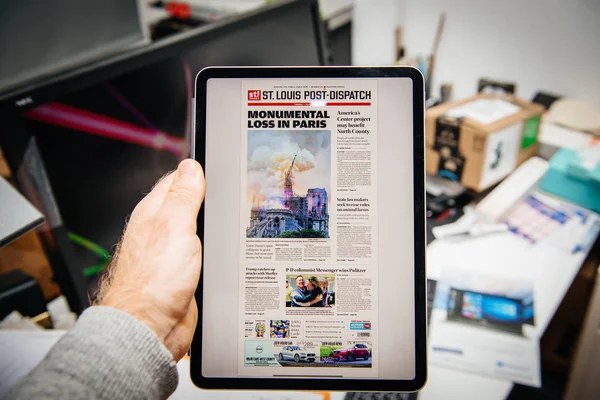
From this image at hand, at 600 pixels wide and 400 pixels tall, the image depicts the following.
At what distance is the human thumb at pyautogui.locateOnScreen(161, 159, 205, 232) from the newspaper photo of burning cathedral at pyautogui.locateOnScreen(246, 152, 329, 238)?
8 centimetres

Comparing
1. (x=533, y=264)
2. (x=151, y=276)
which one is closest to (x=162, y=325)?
(x=151, y=276)

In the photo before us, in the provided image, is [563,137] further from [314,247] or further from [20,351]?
[20,351]

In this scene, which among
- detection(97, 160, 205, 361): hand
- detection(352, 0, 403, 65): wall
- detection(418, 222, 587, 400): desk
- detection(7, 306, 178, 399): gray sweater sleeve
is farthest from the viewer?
detection(352, 0, 403, 65): wall

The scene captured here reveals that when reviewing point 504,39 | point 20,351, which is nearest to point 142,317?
point 20,351

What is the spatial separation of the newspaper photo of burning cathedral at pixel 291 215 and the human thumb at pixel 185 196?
0.08 m

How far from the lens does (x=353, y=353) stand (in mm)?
607

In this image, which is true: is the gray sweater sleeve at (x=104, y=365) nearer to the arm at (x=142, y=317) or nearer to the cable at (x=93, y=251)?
the arm at (x=142, y=317)

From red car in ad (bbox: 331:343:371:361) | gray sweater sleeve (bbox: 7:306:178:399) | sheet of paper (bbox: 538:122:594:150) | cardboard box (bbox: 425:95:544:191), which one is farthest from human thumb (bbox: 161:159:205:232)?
sheet of paper (bbox: 538:122:594:150)

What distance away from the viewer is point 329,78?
61cm

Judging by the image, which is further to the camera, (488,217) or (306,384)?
(488,217)

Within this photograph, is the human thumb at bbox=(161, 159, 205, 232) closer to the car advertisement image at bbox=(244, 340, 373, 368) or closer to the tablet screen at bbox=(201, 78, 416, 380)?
the tablet screen at bbox=(201, 78, 416, 380)

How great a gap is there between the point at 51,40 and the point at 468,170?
1135mm

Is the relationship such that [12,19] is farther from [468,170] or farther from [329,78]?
[468,170]

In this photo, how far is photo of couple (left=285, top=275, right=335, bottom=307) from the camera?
2.00ft
